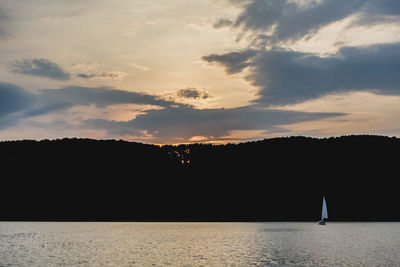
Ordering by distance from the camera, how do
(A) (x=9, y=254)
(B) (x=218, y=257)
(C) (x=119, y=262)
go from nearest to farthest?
(C) (x=119, y=262) < (B) (x=218, y=257) < (A) (x=9, y=254)

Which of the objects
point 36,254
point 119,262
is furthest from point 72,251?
point 119,262

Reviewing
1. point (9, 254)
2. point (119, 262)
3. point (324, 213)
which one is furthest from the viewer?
point (324, 213)

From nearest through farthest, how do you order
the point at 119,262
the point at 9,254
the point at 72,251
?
the point at 119,262 < the point at 9,254 < the point at 72,251

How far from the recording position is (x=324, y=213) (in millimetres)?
164750

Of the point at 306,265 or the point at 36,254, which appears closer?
the point at 306,265

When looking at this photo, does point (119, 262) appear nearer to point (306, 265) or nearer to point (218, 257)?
point (218, 257)

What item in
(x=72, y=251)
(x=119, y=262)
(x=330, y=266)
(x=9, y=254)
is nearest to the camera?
(x=330, y=266)

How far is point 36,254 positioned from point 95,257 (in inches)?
385

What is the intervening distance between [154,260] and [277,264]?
14.2m

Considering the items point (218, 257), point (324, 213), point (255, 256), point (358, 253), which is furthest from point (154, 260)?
point (324, 213)

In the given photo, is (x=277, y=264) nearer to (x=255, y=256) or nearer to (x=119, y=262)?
(x=255, y=256)

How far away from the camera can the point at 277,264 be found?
178 feet

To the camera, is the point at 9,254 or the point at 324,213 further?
the point at 324,213

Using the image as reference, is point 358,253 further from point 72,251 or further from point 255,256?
point 72,251
